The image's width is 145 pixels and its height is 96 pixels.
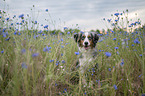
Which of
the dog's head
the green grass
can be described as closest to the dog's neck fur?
the dog's head

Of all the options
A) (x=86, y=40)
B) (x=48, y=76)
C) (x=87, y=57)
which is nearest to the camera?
(x=48, y=76)

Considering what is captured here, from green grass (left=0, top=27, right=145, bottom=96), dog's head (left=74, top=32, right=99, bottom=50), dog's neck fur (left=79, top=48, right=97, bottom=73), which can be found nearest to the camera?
green grass (left=0, top=27, right=145, bottom=96)

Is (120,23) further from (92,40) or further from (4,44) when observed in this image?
(4,44)

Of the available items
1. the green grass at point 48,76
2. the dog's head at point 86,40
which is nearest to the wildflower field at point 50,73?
the green grass at point 48,76

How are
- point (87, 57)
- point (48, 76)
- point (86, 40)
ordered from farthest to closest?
point (86, 40)
point (87, 57)
point (48, 76)

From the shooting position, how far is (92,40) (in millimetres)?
3137

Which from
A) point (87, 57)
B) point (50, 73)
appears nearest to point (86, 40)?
point (87, 57)

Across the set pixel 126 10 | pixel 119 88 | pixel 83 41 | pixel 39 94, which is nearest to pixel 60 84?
pixel 39 94

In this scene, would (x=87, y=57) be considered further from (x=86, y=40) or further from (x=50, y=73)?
(x=50, y=73)

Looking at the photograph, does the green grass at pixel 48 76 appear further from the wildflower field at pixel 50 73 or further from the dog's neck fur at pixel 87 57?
the dog's neck fur at pixel 87 57

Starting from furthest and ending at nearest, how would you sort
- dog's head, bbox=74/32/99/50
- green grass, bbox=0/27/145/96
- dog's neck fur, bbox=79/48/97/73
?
dog's head, bbox=74/32/99/50 → dog's neck fur, bbox=79/48/97/73 → green grass, bbox=0/27/145/96

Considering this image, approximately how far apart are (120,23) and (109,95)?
167cm

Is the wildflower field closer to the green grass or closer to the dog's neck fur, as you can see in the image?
the green grass

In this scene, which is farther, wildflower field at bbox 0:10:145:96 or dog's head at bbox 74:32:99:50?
dog's head at bbox 74:32:99:50
